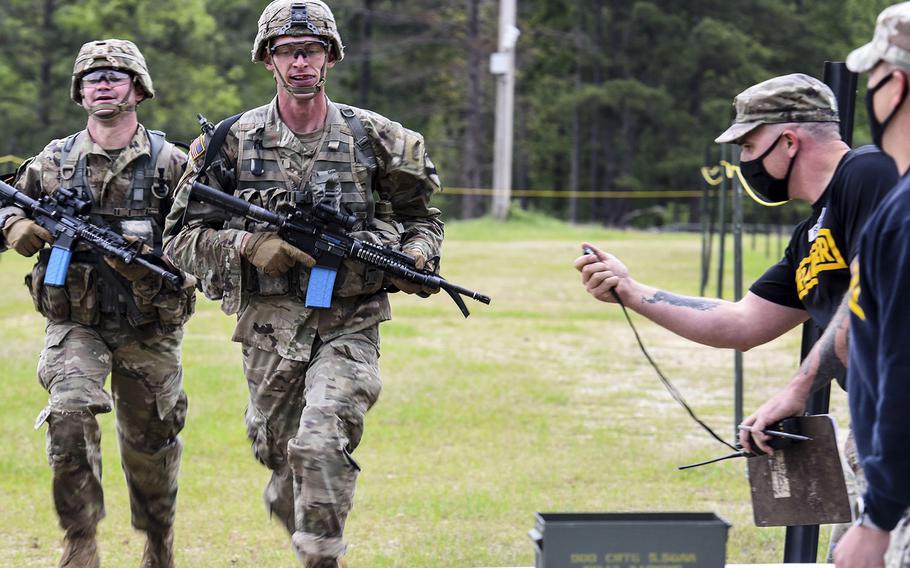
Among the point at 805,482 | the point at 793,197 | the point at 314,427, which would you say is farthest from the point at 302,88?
the point at 805,482

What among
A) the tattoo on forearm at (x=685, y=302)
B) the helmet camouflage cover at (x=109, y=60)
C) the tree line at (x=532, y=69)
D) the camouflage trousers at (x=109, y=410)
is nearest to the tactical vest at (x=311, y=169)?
the helmet camouflage cover at (x=109, y=60)

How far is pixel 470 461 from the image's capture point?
30.3 ft

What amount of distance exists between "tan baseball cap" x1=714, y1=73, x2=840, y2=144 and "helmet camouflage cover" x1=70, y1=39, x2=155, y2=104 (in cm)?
290

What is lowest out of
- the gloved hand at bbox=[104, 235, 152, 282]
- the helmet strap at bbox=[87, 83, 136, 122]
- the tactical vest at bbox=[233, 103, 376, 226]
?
the gloved hand at bbox=[104, 235, 152, 282]

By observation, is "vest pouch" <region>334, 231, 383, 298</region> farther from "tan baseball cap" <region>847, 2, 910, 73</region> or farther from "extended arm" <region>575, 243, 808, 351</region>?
"tan baseball cap" <region>847, 2, 910, 73</region>

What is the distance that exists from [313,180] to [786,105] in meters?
2.05

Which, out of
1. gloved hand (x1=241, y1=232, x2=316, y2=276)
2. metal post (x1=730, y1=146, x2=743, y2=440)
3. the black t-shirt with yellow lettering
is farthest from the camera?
metal post (x1=730, y1=146, x2=743, y2=440)

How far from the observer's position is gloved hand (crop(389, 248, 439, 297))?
5.40m

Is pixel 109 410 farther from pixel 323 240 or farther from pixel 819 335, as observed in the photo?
pixel 819 335

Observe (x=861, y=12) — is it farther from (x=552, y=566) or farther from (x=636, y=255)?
(x=552, y=566)

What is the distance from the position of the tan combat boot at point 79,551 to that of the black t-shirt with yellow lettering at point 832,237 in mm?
3105

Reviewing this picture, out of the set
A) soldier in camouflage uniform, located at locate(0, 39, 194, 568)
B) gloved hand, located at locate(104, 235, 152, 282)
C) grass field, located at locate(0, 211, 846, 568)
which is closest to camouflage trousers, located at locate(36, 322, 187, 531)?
soldier in camouflage uniform, located at locate(0, 39, 194, 568)

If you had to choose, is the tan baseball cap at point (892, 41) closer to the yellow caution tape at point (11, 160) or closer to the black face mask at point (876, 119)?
the black face mask at point (876, 119)

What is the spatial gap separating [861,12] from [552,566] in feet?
170
